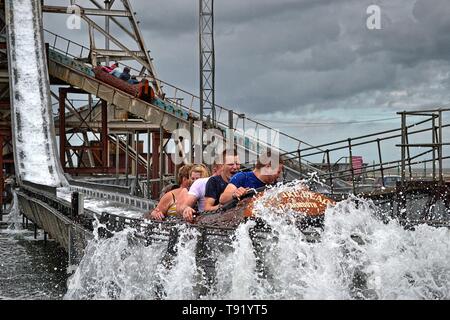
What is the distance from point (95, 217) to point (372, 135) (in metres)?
4.43

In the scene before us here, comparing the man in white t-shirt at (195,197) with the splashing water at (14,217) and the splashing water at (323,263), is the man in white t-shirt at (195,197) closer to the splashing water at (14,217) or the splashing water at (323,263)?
the splashing water at (323,263)

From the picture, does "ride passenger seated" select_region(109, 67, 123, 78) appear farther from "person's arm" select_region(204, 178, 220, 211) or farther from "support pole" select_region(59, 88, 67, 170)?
"person's arm" select_region(204, 178, 220, 211)

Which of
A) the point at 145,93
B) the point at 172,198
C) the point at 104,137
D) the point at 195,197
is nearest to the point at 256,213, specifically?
the point at 195,197

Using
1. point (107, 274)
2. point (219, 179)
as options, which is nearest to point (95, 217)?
point (107, 274)

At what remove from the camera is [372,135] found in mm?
12094

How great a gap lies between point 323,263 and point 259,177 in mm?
1821

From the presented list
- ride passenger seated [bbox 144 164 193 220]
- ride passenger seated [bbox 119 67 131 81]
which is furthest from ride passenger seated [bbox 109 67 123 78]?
ride passenger seated [bbox 144 164 193 220]

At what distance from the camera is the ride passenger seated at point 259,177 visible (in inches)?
344

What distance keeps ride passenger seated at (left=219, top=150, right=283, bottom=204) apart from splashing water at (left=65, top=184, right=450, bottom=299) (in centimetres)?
62

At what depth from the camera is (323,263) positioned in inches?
287

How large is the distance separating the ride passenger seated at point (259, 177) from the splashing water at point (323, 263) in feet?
2.03

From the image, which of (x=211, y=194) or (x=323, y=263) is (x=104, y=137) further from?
(x=323, y=263)

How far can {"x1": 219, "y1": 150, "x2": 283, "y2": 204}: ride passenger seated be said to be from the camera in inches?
344
